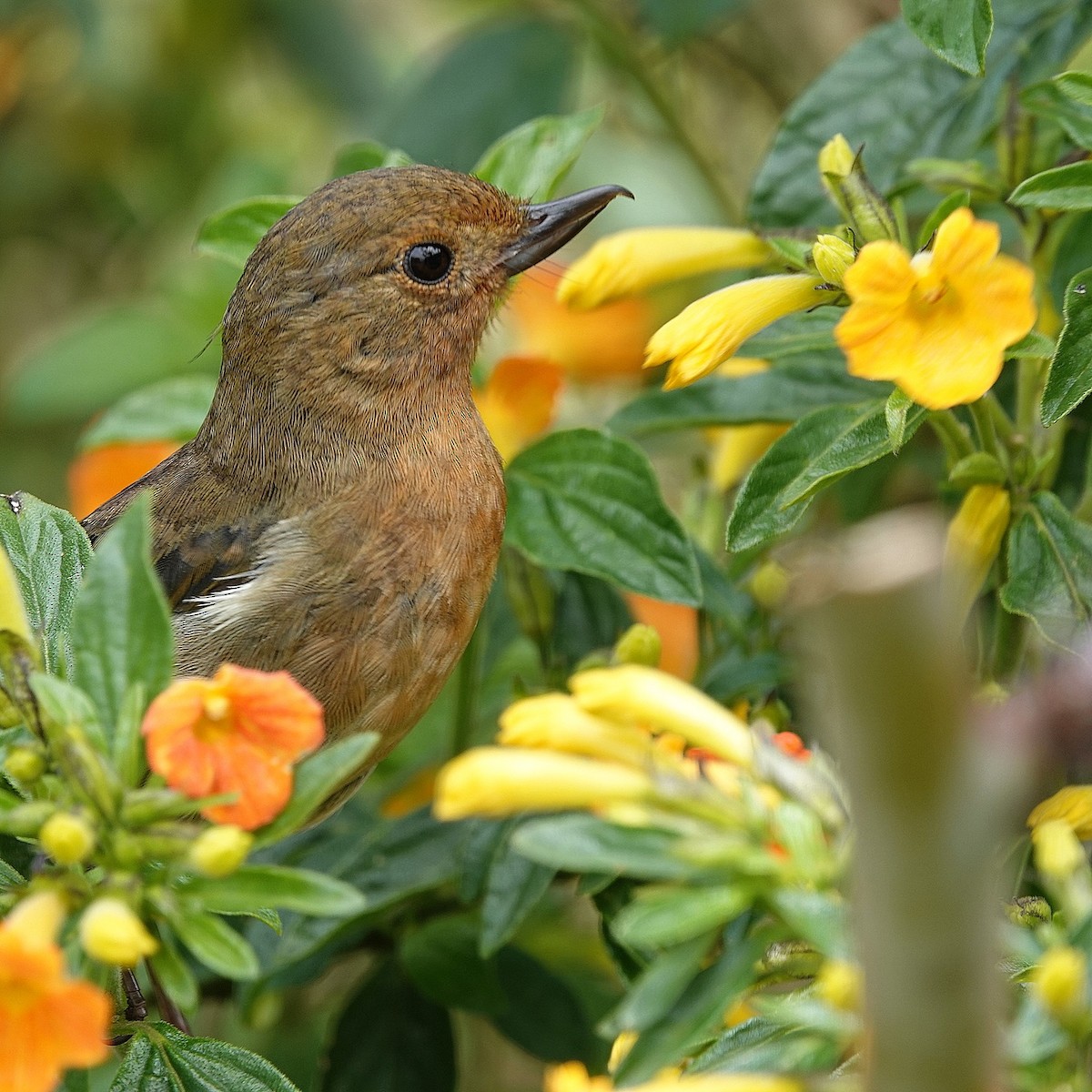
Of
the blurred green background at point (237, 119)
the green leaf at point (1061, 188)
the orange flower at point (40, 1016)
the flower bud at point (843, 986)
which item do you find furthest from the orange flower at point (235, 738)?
the blurred green background at point (237, 119)

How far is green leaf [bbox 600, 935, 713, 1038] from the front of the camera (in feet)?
3.23

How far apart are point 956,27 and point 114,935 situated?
1.19 meters

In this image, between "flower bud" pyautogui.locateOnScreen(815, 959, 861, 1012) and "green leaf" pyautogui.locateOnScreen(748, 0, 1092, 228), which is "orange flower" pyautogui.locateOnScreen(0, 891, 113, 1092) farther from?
"green leaf" pyautogui.locateOnScreen(748, 0, 1092, 228)

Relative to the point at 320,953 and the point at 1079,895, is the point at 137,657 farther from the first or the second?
the point at 320,953

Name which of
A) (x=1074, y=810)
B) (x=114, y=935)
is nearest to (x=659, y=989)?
(x=114, y=935)

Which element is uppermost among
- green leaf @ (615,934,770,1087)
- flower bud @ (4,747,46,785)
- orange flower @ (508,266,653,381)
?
orange flower @ (508,266,653,381)

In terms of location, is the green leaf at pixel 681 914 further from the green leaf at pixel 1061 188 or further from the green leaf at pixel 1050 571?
the green leaf at pixel 1061 188

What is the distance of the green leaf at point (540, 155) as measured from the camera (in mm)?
1982

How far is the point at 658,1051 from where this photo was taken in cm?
100

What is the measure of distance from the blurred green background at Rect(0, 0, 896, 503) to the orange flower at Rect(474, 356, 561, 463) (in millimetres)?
790

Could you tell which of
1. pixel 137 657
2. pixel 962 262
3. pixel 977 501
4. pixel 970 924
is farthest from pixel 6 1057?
pixel 977 501

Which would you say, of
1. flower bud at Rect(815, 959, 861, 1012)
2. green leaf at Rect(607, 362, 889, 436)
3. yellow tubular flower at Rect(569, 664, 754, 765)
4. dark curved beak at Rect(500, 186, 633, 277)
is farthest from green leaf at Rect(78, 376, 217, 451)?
flower bud at Rect(815, 959, 861, 1012)

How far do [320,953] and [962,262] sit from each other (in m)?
1.29

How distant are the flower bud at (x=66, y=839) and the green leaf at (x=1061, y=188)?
3.40 ft
